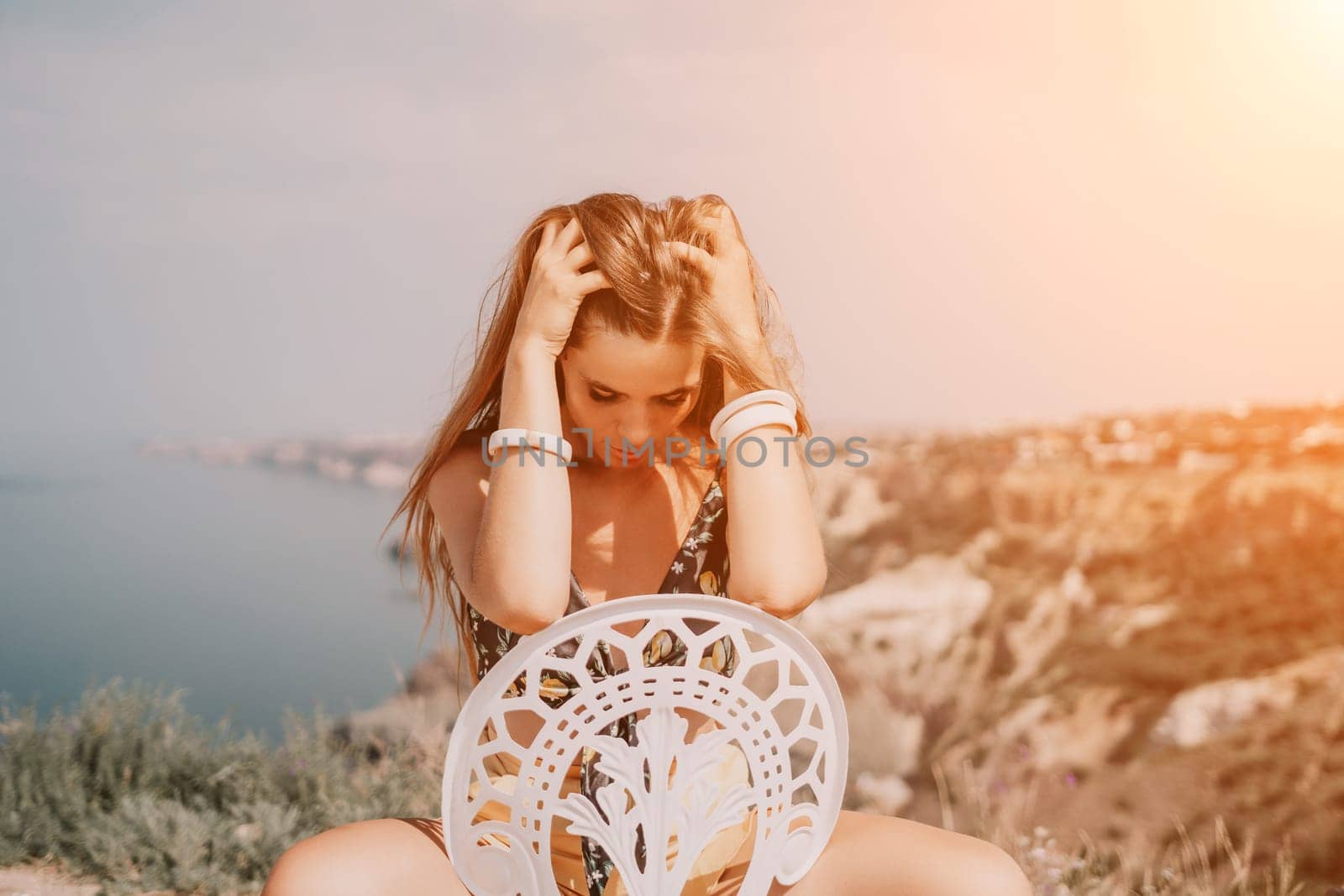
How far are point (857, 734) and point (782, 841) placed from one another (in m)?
1.85

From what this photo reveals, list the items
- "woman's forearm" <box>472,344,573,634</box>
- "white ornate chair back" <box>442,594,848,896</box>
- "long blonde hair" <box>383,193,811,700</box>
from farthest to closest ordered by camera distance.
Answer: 1. "long blonde hair" <box>383,193,811,700</box>
2. "woman's forearm" <box>472,344,573,634</box>
3. "white ornate chair back" <box>442,594,848,896</box>

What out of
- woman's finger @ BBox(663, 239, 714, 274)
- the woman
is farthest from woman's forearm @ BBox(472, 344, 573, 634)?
woman's finger @ BBox(663, 239, 714, 274)

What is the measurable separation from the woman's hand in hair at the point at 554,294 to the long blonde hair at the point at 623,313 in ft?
0.08

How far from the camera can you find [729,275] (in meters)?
1.36

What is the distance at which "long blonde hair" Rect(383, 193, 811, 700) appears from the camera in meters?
1.29

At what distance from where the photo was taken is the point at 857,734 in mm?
2924

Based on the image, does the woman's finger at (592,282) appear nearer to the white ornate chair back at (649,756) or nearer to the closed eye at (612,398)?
the closed eye at (612,398)

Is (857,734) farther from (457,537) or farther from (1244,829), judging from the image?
(457,537)

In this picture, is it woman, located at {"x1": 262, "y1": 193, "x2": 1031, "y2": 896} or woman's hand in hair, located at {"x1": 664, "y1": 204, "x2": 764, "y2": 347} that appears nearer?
woman, located at {"x1": 262, "y1": 193, "x2": 1031, "y2": 896}

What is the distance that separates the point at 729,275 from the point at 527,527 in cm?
Answer: 41

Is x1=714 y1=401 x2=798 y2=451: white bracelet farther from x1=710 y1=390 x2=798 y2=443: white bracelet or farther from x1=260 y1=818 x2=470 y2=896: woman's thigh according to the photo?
x1=260 y1=818 x2=470 y2=896: woman's thigh

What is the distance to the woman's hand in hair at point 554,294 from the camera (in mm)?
1254

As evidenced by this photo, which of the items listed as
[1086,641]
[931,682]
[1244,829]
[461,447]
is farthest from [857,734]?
[461,447]

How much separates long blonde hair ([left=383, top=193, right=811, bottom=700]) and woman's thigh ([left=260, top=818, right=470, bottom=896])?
338 millimetres
